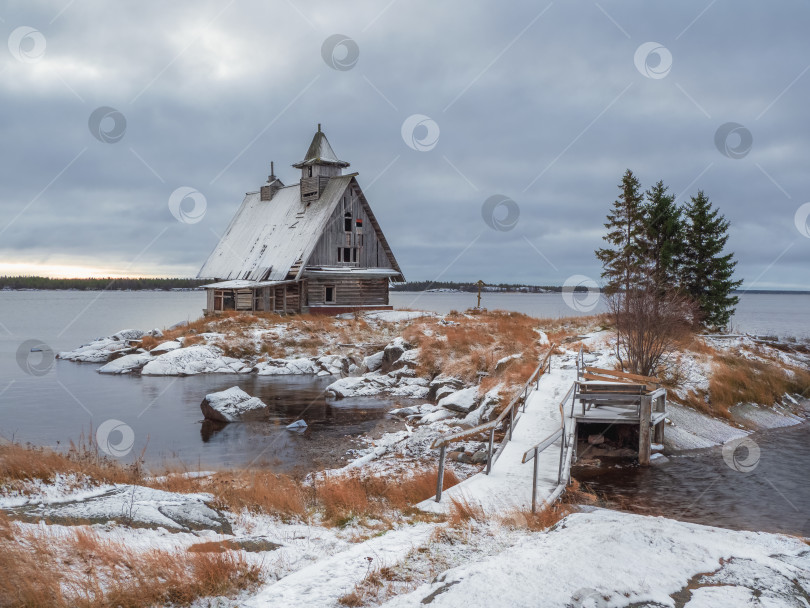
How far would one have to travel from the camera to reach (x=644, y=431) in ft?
52.0

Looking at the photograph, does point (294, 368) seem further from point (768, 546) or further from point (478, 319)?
point (768, 546)

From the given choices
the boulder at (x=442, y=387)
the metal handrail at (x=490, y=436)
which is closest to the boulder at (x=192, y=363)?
the boulder at (x=442, y=387)

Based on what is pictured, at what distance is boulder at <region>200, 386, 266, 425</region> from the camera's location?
19.9 metres

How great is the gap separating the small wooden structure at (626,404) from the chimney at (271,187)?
40.5 metres

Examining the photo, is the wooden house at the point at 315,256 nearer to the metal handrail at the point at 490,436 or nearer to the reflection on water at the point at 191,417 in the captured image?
the reflection on water at the point at 191,417

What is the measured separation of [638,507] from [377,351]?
75.1 feet

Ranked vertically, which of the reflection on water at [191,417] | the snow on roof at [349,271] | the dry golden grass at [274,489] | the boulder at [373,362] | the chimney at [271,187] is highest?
the chimney at [271,187]

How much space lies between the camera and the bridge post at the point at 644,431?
1578 cm

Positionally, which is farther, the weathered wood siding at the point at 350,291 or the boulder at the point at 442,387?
the weathered wood siding at the point at 350,291

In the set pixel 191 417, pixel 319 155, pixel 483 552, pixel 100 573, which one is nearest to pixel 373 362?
pixel 191 417

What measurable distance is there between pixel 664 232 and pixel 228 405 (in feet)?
91.3

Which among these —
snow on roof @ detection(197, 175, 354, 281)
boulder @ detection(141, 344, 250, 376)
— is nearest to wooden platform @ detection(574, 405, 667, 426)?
boulder @ detection(141, 344, 250, 376)

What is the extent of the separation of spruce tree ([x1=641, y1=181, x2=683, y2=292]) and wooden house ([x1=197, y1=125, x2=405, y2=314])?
19.2m

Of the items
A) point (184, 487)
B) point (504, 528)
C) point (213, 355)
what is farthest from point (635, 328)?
point (213, 355)
